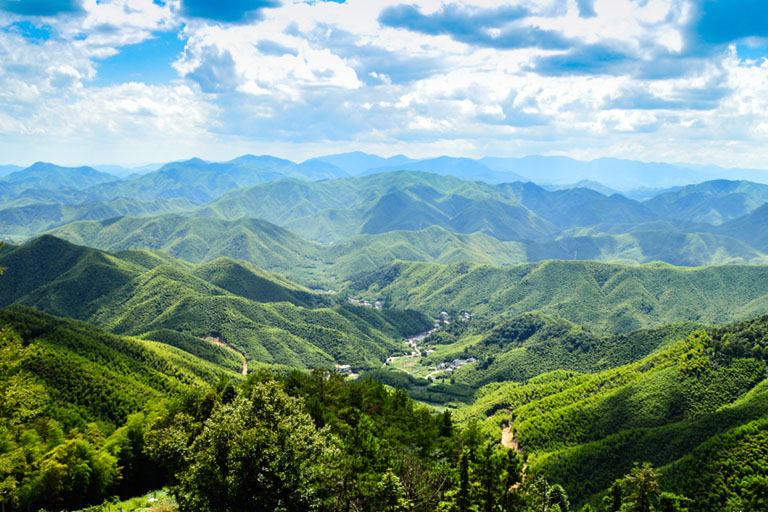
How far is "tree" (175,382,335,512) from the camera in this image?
3234 cm

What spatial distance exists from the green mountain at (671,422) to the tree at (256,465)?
63.4 metres

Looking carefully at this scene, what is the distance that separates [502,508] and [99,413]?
275 feet

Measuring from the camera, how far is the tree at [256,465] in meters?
32.3

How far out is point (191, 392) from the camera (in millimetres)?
62750

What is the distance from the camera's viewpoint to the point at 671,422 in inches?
3910

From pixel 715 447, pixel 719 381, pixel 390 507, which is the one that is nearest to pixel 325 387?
pixel 390 507

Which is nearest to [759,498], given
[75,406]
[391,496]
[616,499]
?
[616,499]

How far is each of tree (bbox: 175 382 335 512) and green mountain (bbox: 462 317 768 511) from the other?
6340 centimetres

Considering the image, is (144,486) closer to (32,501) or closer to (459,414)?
(32,501)

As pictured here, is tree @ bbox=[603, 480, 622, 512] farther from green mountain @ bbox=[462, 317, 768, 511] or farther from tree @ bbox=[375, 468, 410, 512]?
tree @ bbox=[375, 468, 410, 512]

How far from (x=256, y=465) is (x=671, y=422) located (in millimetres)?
100919

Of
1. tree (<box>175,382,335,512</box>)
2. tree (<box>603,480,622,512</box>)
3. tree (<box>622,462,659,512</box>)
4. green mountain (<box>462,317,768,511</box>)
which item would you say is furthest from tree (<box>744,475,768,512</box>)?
tree (<box>175,382,335,512</box>)

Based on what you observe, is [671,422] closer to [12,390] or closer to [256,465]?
[256,465]

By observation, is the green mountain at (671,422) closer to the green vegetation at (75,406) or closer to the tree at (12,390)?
the green vegetation at (75,406)
